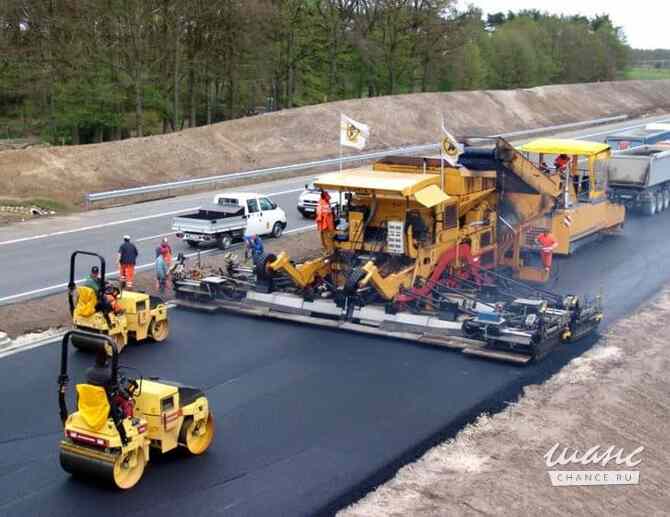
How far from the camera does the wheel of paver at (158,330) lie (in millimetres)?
16203

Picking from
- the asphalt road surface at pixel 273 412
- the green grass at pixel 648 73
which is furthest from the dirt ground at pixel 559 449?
the green grass at pixel 648 73

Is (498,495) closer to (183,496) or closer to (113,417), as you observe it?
(183,496)

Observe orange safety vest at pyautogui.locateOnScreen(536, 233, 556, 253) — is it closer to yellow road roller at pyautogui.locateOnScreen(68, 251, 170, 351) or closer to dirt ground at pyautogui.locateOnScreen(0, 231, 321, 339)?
dirt ground at pyautogui.locateOnScreen(0, 231, 321, 339)

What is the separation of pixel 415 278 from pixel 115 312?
5.86 m

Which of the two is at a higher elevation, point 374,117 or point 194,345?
point 374,117

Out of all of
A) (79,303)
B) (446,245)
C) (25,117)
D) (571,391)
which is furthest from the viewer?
(25,117)

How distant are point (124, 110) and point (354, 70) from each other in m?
26.3

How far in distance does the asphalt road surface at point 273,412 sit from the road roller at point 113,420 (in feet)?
0.99

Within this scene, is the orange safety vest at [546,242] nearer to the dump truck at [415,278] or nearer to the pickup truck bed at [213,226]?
the dump truck at [415,278]

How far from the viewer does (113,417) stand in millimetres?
10000

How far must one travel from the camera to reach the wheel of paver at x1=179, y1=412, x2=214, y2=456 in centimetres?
1107

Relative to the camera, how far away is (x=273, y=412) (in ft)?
42.1

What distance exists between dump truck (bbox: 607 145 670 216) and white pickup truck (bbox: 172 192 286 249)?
1154 cm

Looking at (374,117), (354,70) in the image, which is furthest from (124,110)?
(354,70)
